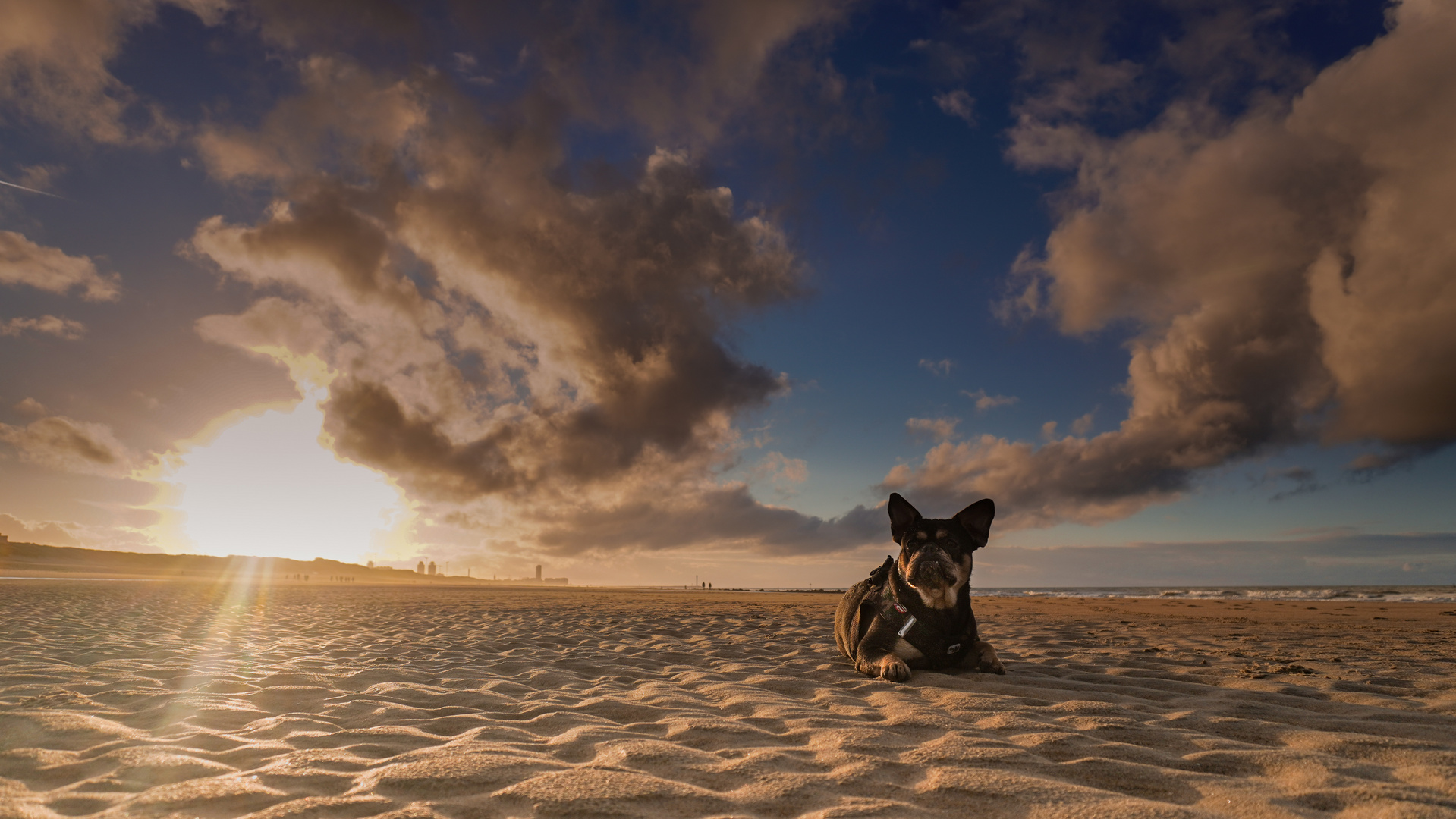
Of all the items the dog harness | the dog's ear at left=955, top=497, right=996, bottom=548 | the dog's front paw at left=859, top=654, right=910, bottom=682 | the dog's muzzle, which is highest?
the dog's ear at left=955, top=497, right=996, bottom=548

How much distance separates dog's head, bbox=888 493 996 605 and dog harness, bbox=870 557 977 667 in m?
0.20

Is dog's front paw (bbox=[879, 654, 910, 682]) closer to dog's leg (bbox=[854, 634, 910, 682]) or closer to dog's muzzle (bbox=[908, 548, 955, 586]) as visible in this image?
dog's leg (bbox=[854, 634, 910, 682])

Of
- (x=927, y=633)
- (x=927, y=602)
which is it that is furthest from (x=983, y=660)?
(x=927, y=602)

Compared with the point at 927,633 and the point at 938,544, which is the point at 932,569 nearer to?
the point at 938,544

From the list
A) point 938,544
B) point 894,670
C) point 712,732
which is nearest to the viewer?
point 712,732

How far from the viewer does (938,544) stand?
16.6 ft

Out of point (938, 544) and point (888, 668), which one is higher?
point (938, 544)

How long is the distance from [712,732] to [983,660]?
9.67 feet

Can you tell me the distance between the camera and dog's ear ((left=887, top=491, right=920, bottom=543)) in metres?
5.38

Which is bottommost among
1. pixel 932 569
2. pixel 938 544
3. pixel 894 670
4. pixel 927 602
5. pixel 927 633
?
pixel 894 670

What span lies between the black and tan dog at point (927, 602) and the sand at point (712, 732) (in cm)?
27

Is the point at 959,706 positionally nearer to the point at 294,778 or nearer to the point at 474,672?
the point at 294,778

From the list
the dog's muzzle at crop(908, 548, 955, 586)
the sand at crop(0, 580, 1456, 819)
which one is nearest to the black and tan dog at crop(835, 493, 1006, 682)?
the dog's muzzle at crop(908, 548, 955, 586)

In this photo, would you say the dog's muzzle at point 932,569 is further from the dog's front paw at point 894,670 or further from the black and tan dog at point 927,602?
the dog's front paw at point 894,670
